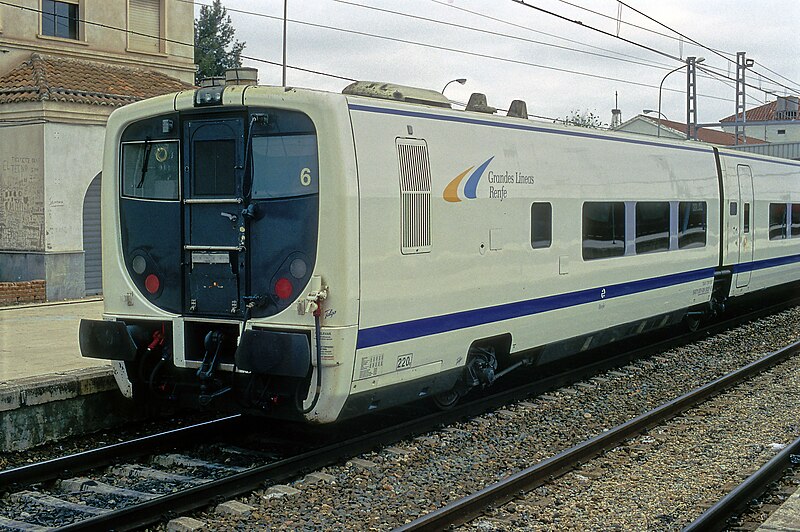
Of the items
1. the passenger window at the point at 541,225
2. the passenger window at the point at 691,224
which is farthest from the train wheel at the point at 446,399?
the passenger window at the point at 691,224

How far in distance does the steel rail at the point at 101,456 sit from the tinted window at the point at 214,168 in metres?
2.09

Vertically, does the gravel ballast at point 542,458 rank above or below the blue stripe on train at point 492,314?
below

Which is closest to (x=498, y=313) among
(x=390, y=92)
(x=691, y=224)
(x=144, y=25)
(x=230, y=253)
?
(x=390, y=92)

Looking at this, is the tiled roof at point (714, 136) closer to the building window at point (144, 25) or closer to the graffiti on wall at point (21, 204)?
the building window at point (144, 25)

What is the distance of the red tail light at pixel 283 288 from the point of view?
25.1 feet

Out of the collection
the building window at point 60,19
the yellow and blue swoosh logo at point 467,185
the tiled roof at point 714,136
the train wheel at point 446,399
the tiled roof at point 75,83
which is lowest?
the train wheel at point 446,399

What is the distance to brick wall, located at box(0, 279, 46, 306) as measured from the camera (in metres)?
17.2

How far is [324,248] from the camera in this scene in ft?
24.5

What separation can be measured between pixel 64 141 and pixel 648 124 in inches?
2617

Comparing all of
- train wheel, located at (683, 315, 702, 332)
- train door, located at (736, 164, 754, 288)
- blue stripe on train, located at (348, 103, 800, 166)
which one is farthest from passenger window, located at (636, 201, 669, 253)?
train door, located at (736, 164, 754, 288)

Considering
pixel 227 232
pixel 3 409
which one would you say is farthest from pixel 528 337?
pixel 3 409

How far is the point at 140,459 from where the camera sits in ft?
26.3

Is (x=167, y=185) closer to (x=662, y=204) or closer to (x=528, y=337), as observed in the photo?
(x=528, y=337)

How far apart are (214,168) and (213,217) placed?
1.31 ft
